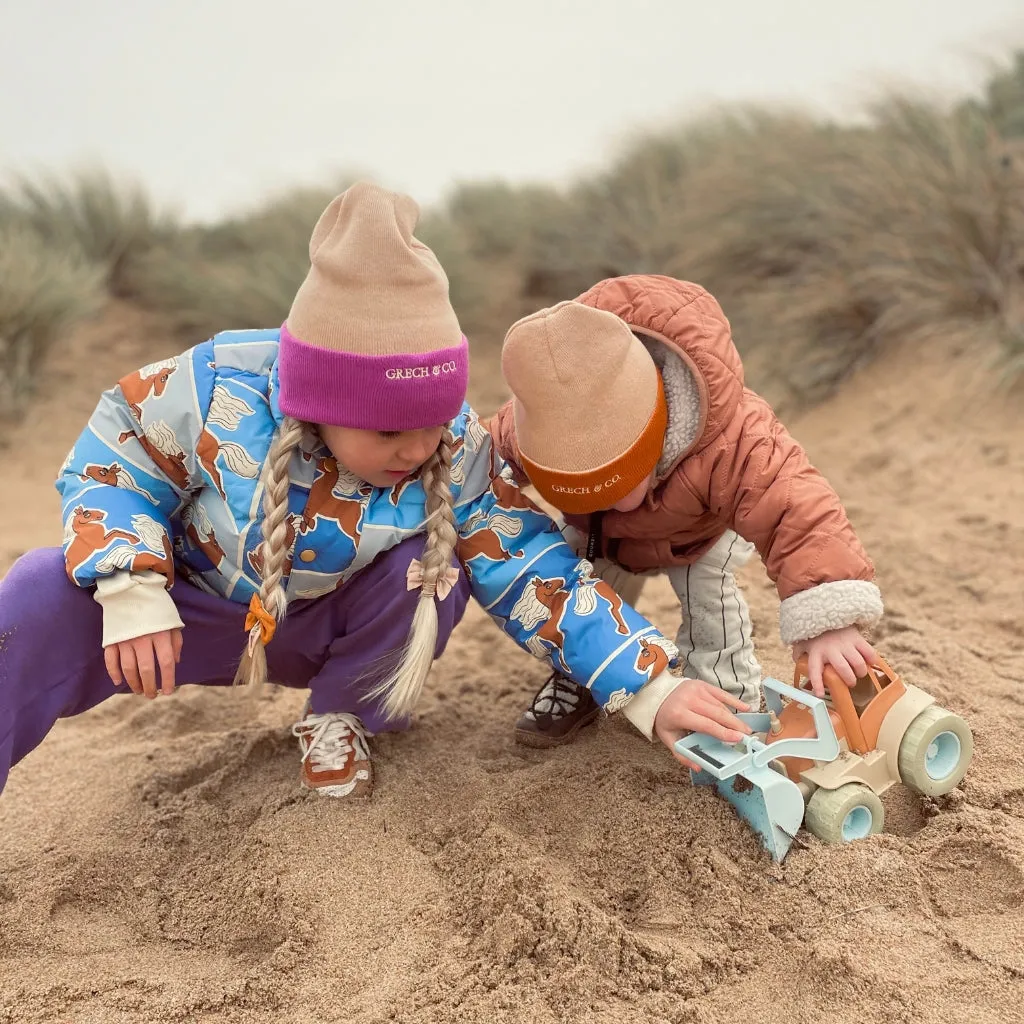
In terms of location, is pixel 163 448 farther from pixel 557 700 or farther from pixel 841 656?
pixel 841 656

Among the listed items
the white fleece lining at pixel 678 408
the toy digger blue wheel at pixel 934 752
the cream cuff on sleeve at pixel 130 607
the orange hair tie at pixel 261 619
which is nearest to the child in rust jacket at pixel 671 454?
the white fleece lining at pixel 678 408

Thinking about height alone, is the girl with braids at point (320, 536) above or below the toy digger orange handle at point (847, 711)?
above

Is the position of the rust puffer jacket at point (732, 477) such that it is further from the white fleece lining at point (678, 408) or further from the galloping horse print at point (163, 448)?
the galloping horse print at point (163, 448)

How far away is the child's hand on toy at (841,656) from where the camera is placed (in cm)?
156

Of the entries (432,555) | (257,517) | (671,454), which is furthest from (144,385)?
(671,454)

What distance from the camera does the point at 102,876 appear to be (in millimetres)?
1631

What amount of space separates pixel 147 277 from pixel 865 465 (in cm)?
344

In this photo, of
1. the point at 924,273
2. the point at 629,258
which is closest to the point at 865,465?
the point at 924,273

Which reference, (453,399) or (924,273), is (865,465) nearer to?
(924,273)

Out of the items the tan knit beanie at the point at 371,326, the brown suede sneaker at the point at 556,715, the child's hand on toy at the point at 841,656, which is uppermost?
the tan knit beanie at the point at 371,326

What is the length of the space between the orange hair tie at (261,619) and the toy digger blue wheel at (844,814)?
81 centimetres

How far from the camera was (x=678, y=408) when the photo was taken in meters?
1.70

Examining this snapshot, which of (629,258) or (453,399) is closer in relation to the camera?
(453,399)

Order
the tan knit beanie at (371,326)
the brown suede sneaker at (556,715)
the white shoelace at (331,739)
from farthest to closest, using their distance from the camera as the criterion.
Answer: the brown suede sneaker at (556,715)
the white shoelace at (331,739)
the tan knit beanie at (371,326)
